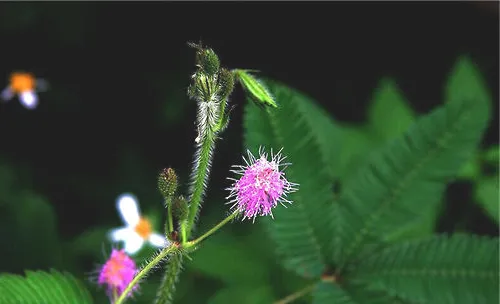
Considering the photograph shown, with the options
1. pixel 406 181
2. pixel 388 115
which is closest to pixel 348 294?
pixel 406 181

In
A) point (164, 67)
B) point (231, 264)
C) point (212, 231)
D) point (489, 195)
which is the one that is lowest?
point (212, 231)

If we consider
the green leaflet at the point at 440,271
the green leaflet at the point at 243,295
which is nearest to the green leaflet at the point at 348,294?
the green leaflet at the point at 440,271

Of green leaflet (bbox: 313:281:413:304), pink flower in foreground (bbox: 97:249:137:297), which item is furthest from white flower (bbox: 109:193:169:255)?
green leaflet (bbox: 313:281:413:304)

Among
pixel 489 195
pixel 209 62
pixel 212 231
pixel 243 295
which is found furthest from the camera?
pixel 489 195

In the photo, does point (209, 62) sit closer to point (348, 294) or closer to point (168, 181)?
point (168, 181)

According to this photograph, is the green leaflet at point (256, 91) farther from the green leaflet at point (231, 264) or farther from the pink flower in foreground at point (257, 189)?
the green leaflet at point (231, 264)

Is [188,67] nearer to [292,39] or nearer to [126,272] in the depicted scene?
[292,39]

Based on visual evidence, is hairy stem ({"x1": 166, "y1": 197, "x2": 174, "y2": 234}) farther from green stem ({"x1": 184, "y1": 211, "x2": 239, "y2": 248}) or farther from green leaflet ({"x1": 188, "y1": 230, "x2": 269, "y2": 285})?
green leaflet ({"x1": 188, "y1": 230, "x2": 269, "y2": 285})
